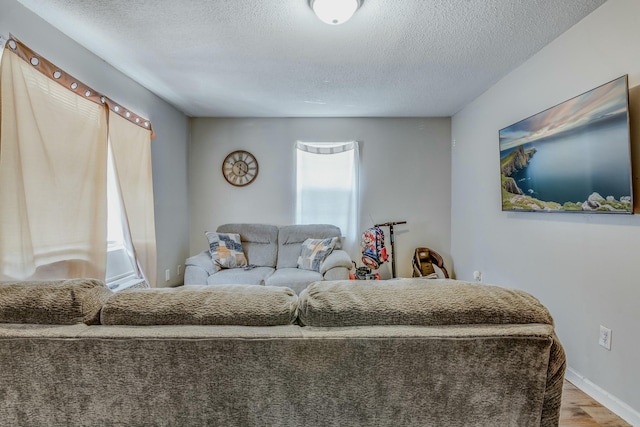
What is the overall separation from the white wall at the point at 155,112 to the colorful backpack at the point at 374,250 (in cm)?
237

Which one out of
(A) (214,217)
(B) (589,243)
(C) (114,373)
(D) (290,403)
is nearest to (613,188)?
(B) (589,243)

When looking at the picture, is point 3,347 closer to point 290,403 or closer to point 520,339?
point 290,403

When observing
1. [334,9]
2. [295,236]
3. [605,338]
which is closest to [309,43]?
[334,9]

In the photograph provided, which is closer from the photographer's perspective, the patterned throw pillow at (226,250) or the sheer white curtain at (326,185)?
the patterned throw pillow at (226,250)

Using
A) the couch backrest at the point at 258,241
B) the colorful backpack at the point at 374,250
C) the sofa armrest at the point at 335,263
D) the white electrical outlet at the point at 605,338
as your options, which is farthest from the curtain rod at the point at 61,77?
the white electrical outlet at the point at 605,338

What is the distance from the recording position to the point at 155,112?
3.27m

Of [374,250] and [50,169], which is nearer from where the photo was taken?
[50,169]

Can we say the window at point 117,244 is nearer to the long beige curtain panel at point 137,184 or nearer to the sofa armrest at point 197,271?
the long beige curtain panel at point 137,184

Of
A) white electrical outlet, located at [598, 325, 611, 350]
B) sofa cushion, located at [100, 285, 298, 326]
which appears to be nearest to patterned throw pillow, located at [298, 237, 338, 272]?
white electrical outlet, located at [598, 325, 611, 350]

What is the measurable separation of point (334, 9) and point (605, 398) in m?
2.82

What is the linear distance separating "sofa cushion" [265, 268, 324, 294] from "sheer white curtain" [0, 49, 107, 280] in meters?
1.43

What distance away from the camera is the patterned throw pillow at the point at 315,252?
131 inches

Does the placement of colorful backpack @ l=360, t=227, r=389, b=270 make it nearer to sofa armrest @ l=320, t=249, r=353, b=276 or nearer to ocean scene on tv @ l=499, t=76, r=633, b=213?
sofa armrest @ l=320, t=249, r=353, b=276

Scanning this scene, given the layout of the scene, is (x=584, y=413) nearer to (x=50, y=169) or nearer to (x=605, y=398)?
(x=605, y=398)
